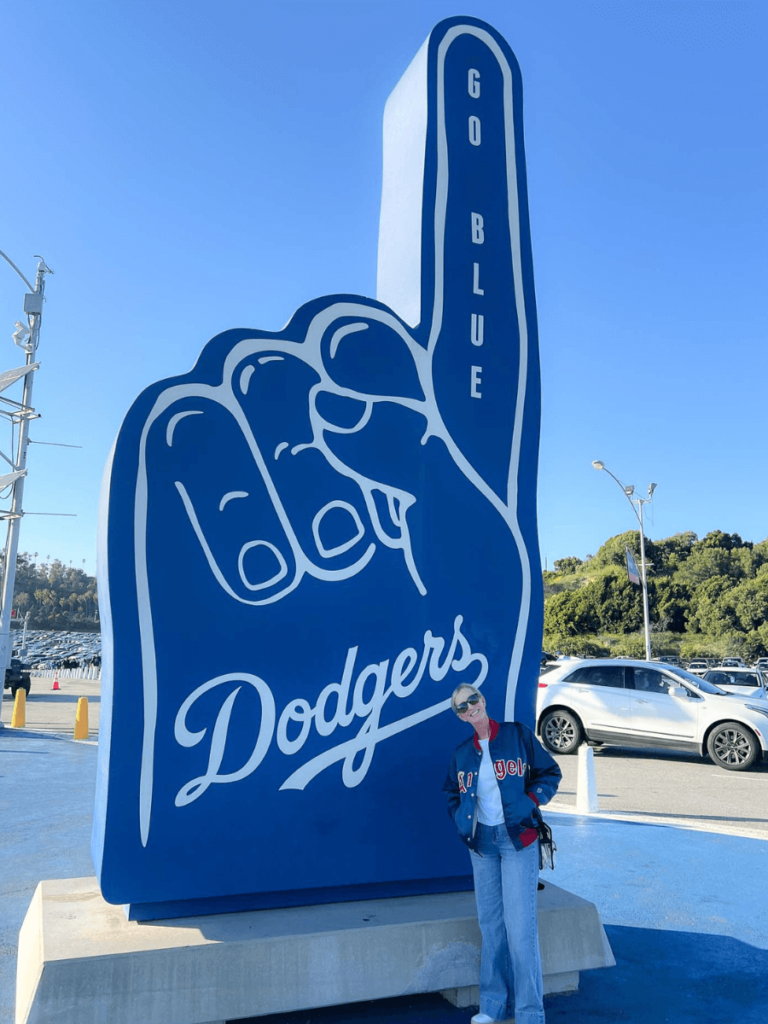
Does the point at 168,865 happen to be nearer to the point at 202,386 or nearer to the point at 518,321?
the point at 202,386

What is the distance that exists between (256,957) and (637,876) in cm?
394

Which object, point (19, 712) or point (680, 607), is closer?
point (19, 712)

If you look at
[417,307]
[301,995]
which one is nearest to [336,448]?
[417,307]

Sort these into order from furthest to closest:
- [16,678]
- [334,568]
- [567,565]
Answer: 1. [567,565]
2. [16,678]
3. [334,568]

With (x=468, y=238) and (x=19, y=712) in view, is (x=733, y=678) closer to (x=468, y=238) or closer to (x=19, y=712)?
(x=19, y=712)

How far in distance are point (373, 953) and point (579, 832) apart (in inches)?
181

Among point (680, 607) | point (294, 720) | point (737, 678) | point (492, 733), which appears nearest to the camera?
point (492, 733)

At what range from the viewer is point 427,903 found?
4664mm

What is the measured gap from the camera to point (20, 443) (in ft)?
54.1

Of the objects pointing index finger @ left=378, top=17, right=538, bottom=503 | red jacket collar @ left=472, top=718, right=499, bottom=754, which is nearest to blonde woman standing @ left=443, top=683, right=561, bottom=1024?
red jacket collar @ left=472, top=718, right=499, bottom=754

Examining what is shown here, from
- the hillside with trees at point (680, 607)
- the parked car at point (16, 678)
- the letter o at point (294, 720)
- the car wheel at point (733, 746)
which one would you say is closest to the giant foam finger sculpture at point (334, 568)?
the letter o at point (294, 720)

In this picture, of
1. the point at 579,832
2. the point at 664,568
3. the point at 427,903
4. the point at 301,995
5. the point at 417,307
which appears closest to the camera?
the point at 301,995

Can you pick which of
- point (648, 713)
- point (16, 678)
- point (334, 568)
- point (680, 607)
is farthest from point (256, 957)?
point (680, 607)

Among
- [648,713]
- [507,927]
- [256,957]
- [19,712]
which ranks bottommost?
[19,712]
